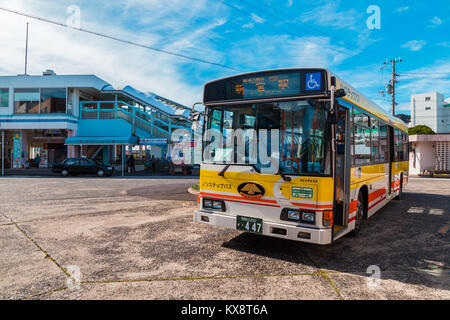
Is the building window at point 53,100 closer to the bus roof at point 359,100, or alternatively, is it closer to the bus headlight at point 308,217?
the bus roof at point 359,100

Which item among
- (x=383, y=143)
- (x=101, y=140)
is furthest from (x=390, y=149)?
(x=101, y=140)

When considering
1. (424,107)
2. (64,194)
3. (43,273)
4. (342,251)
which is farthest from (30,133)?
(424,107)

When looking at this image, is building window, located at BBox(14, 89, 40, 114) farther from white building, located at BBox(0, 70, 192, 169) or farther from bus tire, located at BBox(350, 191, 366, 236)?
bus tire, located at BBox(350, 191, 366, 236)

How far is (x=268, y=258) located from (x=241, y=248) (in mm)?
666

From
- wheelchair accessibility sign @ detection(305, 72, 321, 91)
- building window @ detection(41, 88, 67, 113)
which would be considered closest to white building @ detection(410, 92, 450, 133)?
building window @ detection(41, 88, 67, 113)

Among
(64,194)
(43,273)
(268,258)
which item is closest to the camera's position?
(43,273)

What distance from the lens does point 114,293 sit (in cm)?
373

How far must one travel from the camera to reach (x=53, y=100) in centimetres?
2844

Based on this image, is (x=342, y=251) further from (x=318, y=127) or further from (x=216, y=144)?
(x=216, y=144)

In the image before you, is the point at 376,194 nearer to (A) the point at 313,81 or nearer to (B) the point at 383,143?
(B) the point at 383,143

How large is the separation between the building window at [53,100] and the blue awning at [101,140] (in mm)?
3673

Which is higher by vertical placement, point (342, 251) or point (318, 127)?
point (318, 127)

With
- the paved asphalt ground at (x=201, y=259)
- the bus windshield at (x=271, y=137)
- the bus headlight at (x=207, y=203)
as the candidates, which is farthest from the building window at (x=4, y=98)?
the bus headlight at (x=207, y=203)

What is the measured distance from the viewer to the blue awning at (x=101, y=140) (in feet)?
85.1
